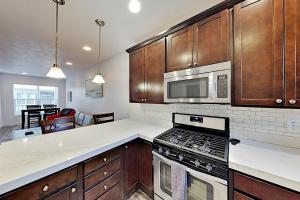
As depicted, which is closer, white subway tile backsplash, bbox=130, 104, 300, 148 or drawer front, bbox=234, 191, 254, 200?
drawer front, bbox=234, 191, 254, 200

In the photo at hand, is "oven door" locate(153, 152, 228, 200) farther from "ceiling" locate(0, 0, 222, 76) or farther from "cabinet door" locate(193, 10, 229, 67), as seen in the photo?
"ceiling" locate(0, 0, 222, 76)

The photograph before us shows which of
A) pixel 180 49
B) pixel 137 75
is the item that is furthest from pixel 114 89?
pixel 180 49

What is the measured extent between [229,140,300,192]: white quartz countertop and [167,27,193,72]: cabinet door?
100cm

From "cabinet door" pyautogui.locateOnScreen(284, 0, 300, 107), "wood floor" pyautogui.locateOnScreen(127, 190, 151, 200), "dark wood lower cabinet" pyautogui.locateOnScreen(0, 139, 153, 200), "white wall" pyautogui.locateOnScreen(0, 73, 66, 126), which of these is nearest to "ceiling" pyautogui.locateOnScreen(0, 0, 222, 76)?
→ "cabinet door" pyautogui.locateOnScreen(284, 0, 300, 107)

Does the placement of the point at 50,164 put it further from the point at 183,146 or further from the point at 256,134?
the point at 256,134

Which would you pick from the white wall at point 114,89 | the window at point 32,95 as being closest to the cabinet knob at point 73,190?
the white wall at point 114,89

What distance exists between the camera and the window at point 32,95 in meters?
6.77

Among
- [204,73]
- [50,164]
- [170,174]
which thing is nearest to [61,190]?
[50,164]

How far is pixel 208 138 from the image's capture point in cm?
146

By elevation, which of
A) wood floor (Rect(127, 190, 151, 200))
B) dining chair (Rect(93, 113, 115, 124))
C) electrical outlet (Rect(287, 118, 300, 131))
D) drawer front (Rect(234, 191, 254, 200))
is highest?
electrical outlet (Rect(287, 118, 300, 131))

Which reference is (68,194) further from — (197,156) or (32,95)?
(32,95)

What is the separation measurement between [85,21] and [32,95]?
7639mm

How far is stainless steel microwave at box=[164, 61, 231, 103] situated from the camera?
1.19 m

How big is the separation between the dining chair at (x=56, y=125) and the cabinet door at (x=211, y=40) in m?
1.99
